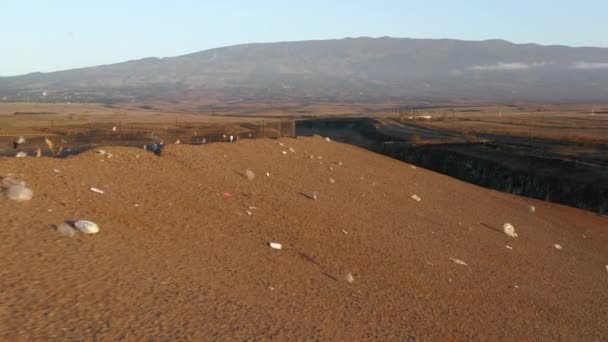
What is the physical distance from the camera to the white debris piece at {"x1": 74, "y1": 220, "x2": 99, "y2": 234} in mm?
7766

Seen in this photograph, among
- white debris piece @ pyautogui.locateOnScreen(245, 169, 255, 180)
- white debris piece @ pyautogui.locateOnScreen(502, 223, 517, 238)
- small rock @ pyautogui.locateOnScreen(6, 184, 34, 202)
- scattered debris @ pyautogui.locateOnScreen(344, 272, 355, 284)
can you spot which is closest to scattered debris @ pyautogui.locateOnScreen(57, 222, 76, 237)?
small rock @ pyautogui.locateOnScreen(6, 184, 34, 202)

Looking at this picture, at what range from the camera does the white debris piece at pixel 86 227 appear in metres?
7.77

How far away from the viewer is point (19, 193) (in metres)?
8.30

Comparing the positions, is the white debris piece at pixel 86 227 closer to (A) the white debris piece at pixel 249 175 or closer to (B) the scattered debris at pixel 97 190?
(B) the scattered debris at pixel 97 190

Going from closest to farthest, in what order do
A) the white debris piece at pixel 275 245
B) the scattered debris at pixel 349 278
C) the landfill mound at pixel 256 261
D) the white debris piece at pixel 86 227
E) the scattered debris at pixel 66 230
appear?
the landfill mound at pixel 256 261, the scattered debris at pixel 66 230, the white debris piece at pixel 86 227, the scattered debris at pixel 349 278, the white debris piece at pixel 275 245

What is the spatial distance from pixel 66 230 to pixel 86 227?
246 millimetres

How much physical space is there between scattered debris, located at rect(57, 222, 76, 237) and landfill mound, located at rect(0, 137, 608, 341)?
0.06 feet

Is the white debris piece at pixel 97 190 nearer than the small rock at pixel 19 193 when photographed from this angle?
No

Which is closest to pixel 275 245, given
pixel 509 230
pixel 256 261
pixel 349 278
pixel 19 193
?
pixel 256 261

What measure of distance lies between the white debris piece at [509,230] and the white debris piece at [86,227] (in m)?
10.0

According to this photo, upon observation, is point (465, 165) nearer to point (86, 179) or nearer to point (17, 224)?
point (86, 179)

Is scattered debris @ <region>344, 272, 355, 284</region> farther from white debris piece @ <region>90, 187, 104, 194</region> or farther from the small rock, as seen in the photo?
the small rock

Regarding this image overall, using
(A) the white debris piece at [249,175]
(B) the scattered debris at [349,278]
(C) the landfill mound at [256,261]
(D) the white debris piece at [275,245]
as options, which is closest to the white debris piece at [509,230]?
(C) the landfill mound at [256,261]

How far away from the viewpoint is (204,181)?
11750mm
